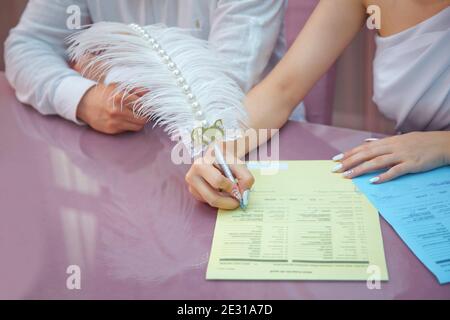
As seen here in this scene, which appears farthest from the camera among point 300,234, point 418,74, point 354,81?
point 354,81

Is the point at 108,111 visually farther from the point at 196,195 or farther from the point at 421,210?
the point at 421,210

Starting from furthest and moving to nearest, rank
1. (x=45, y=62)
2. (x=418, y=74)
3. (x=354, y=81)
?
(x=354, y=81) < (x=45, y=62) < (x=418, y=74)

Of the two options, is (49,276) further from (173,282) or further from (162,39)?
(162,39)

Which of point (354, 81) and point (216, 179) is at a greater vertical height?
point (216, 179)

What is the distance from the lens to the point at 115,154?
0.98 metres

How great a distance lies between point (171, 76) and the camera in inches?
35.5

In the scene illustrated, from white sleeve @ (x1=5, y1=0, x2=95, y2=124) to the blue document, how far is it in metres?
0.59

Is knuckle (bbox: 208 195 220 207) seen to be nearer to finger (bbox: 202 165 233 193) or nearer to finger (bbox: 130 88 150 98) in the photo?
finger (bbox: 202 165 233 193)

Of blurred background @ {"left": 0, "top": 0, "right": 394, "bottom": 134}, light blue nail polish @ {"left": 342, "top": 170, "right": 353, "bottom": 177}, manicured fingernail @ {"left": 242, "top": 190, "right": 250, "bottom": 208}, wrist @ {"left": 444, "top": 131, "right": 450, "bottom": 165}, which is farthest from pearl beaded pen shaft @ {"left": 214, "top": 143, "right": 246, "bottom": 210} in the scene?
blurred background @ {"left": 0, "top": 0, "right": 394, "bottom": 134}

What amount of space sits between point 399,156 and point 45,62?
2.43ft

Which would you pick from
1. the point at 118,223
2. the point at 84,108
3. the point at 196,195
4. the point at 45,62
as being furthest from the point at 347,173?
the point at 45,62

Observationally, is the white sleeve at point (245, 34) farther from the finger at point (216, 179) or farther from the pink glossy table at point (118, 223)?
the finger at point (216, 179)

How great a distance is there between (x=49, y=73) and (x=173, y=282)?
63cm

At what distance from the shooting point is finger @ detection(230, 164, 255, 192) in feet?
2.63
